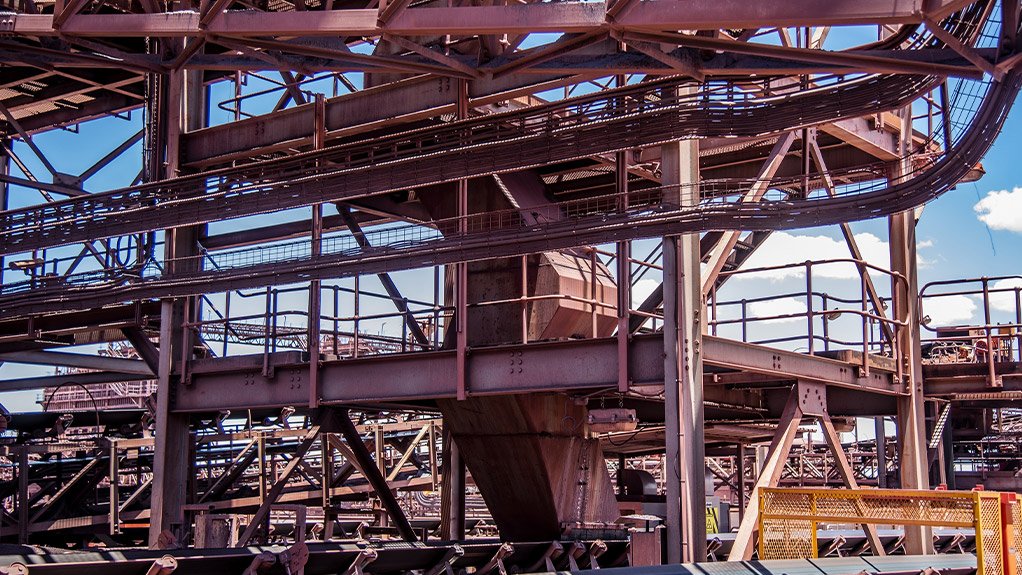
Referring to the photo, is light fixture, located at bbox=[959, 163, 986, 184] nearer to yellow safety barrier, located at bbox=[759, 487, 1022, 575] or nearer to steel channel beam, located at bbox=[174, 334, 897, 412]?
steel channel beam, located at bbox=[174, 334, 897, 412]

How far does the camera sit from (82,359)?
22.3m

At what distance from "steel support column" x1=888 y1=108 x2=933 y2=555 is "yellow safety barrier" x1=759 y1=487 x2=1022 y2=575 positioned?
441cm

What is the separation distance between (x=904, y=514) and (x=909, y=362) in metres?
6.62

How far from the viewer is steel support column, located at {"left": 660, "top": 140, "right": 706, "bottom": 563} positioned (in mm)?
12891

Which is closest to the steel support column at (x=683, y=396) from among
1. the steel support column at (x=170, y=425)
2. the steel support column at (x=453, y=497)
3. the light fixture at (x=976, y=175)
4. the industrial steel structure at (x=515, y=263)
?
the industrial steel structure at (x=515, y=263)

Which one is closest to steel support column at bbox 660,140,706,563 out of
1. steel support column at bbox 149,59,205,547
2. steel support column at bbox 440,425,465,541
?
steel support column at bbox 440,425,465,541

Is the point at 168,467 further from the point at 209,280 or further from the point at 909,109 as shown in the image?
the point at 909,109

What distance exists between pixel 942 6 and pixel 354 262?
9743mm

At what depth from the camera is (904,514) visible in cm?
Answer: 1101

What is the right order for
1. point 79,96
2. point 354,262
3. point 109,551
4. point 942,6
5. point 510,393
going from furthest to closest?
Result: point 79,96 → point 354,262 → point 510,393 → point 109,551 → point 942,6

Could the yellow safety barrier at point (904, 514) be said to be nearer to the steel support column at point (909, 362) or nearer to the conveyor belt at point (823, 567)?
the conveyor belt at point (823, 567)

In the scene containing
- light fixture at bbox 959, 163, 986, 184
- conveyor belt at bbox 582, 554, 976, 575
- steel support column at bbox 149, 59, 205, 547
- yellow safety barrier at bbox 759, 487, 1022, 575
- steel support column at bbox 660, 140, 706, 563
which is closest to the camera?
conveyor belt at bbox 582, 554, 976, 575

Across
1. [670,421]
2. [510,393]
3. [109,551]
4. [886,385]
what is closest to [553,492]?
[510,393]

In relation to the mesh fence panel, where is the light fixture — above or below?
above
